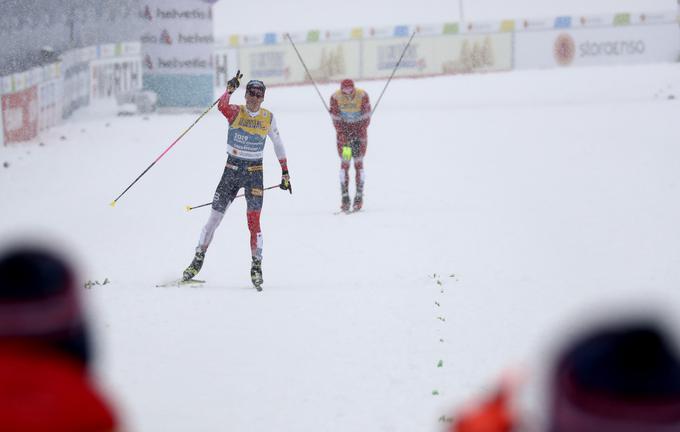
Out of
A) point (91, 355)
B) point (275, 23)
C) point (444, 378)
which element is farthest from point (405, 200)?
point (275, 23)

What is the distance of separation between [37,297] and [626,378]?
947 millimetres

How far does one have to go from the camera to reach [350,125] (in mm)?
14797

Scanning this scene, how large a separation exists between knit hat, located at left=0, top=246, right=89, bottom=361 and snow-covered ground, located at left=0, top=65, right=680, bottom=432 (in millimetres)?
165

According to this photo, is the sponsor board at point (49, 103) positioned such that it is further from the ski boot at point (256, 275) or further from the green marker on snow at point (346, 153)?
the ski boot at point (256, 275)

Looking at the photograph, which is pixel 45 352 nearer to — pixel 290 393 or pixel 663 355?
pixel 663 355

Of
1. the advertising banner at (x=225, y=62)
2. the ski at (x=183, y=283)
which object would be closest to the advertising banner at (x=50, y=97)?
the advertising banner at (x=225, y=62)

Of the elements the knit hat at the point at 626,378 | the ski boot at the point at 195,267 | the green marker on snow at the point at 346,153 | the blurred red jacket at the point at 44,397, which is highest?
the knit hat at the point at 626,378

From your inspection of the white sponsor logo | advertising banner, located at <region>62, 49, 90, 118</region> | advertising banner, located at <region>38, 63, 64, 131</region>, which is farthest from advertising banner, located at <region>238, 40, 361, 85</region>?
advertising banner, located at <region>38, 63, 64, 131</region>

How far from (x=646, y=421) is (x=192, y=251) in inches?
439

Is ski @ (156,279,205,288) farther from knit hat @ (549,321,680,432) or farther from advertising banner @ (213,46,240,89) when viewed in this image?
advertising banner @ (213,46,240,89)

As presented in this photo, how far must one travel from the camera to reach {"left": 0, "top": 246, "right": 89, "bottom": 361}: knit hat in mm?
1754

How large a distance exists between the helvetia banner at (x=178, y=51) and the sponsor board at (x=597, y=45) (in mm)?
13558

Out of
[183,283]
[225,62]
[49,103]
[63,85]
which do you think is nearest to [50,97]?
[49,103]

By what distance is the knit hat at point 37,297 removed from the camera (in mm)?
1754
